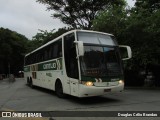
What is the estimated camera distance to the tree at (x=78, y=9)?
38.9 meters

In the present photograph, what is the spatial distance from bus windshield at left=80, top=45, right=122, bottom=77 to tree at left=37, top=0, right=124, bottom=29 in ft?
81.2

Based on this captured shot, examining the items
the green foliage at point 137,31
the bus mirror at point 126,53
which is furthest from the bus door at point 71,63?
the green foliage at point 137,31

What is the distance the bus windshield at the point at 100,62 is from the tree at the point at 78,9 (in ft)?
81.2

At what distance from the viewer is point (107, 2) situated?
39656 mm

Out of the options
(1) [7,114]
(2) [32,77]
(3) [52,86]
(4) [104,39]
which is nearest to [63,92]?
(3) [52,86]

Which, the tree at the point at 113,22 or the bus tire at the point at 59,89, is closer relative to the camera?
the bus tire at the point at 59,89

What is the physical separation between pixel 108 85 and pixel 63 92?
9.93ft

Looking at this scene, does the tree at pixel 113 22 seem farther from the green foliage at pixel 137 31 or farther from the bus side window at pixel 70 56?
the bus side window at pixel 70 56

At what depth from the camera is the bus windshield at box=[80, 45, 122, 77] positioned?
13134 millimetres

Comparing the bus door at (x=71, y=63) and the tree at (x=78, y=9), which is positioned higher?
the tree at (x=78, y=9)

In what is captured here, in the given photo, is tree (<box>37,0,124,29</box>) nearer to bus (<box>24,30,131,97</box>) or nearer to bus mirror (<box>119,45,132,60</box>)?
bus mirror (<box>119,45,132,60</box>)

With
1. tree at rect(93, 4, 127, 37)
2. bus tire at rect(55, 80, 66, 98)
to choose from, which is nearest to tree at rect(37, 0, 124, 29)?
tree at rect(93, 4, 127, 37)

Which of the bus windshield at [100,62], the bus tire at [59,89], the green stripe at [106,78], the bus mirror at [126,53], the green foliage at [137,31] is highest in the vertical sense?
the green foliage at [137,31]

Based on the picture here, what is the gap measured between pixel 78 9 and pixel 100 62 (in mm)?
26809
